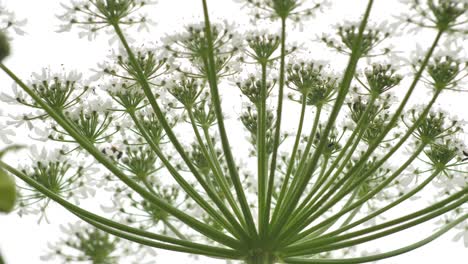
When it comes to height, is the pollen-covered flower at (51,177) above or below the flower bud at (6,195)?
above

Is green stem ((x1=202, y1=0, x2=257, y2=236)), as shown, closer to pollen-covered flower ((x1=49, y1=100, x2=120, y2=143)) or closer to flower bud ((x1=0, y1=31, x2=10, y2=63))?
pollen-covered flower ((x1=49, y1=100, x2=120, y2=143))

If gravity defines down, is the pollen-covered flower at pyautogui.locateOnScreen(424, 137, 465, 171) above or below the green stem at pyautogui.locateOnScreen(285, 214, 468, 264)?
above

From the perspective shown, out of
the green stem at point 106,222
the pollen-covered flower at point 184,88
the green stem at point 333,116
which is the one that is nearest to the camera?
the green stem at point 333,116

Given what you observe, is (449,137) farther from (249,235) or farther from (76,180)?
(76,180)

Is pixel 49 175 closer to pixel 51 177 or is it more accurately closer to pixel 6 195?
pixel 51 177

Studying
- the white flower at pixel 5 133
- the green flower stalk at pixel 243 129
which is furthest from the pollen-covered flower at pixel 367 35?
the white flower at pixel 5 133

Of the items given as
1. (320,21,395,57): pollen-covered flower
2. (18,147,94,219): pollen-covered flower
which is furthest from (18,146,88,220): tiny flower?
(320,21,395,57): pollen-covered flower

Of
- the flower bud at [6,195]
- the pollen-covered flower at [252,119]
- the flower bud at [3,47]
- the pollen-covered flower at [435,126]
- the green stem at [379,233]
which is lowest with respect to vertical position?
the flower bud at [6,195]

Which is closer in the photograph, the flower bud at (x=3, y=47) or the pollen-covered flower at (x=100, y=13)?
the flower bud at (x=3, y=47)

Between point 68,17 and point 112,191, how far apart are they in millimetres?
2395

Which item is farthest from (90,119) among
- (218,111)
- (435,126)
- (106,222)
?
(435,126)

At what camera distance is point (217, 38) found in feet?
22.8

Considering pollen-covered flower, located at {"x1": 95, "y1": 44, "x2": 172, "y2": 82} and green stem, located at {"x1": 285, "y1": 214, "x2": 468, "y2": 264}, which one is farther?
pollen-covered flower, located at {"x1": 95, "y1": 44, "x2": 172, "y2": 82}

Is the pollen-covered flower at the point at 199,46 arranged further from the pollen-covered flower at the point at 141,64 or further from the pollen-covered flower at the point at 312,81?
the pollen-covered flower at the point at 312,81
